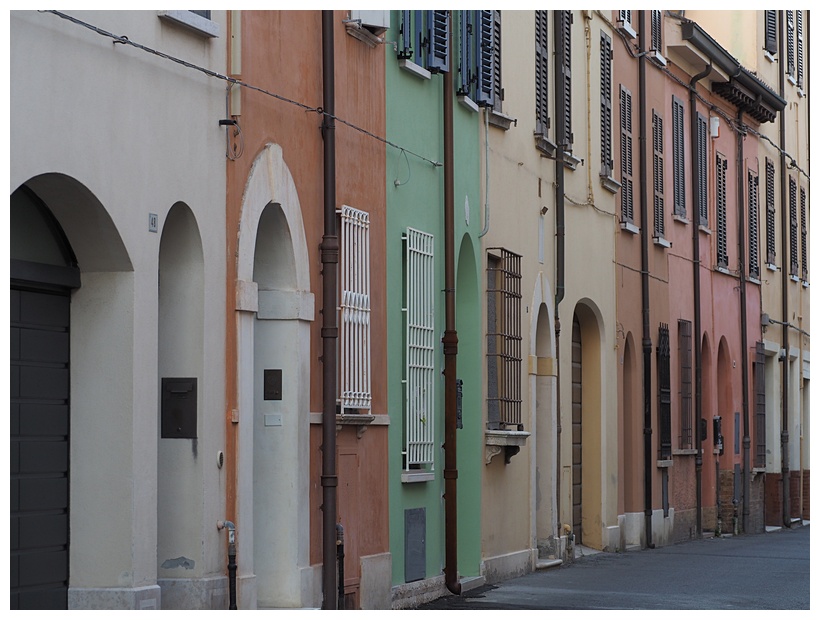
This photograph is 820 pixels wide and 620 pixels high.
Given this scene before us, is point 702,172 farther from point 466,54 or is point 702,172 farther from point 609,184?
point 466,54

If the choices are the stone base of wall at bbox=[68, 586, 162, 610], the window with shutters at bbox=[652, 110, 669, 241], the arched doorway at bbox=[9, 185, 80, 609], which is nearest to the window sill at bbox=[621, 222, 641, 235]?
the window with shutters at bbox=[652, 110, 669, 241]

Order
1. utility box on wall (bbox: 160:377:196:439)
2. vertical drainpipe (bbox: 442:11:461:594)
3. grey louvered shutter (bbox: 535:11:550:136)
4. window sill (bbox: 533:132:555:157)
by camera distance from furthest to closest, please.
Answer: grey louvered shutter (bbox: 535:11:550:136) → window sill (bbox: 533:132:555:157) → vertical drainpipe (bbox: 442:11:461:594) → utility box on wall (bbox: 160:377:196:439)

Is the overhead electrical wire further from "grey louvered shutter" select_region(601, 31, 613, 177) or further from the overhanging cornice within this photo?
the overhanging cornice

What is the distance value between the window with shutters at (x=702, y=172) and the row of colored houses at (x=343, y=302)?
0.55 meters

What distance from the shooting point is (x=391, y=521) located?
565 inches

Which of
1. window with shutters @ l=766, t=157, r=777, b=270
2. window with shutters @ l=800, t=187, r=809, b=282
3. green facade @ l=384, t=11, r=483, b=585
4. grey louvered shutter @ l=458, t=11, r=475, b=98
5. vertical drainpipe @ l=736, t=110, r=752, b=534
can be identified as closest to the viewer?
green facade @ l=384, t=11, r=483, b=585

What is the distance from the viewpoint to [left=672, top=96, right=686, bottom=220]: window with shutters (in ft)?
83.7

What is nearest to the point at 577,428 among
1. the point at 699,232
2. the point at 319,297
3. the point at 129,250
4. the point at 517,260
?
the point at 517,260

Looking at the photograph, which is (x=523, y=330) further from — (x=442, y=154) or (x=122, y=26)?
(x=122, y=26)

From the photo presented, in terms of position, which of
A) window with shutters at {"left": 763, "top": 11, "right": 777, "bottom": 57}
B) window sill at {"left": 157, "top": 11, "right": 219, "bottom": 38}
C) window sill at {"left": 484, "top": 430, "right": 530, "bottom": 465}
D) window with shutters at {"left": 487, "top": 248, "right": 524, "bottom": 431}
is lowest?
window sill at {"left": 484, "top": 430, "right": 530, "bottom": 465}

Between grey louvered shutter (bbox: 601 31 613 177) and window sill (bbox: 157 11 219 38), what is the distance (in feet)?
36.4

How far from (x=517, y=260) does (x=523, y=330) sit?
89cm

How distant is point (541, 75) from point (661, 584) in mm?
5759

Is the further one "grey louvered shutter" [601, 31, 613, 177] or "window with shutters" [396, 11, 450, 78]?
"grey louvered shutter" [601, 31, 613, 177]
